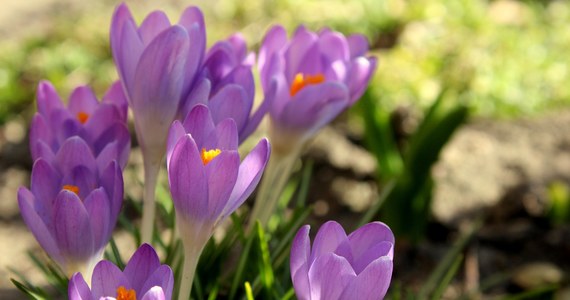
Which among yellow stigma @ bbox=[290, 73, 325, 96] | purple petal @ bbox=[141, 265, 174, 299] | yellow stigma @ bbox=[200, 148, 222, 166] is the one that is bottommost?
yellow stigma @ bbox=[290, 73, 325, 96]

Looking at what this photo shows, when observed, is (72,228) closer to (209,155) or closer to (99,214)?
(99,214)

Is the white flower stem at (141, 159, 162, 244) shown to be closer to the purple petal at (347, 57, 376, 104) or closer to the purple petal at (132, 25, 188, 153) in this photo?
the purple petal at (132, 25, 188, 153)

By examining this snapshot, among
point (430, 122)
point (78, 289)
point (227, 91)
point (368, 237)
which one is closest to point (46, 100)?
point (227, 91)

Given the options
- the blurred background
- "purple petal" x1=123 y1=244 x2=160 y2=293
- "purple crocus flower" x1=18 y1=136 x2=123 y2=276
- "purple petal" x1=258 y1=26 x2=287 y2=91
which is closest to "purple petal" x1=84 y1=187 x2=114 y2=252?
"purple crocus flower" x1=18 y1=136 x2=123 y2=276

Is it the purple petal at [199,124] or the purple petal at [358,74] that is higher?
the purple petal at [199,124]

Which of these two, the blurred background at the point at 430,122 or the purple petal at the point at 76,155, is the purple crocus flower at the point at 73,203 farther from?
the blurred background at the point at 430,122

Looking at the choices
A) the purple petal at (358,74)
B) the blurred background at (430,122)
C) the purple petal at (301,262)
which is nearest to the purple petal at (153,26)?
the purple petal at (358,74)

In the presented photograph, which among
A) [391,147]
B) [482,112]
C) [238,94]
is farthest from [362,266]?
[482,112]
